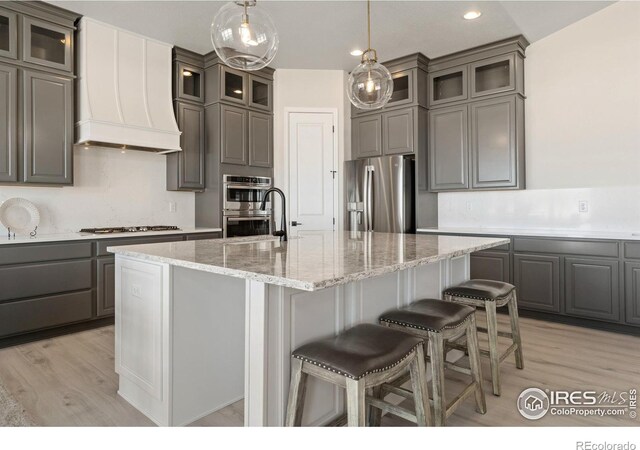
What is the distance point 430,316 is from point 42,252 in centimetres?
310

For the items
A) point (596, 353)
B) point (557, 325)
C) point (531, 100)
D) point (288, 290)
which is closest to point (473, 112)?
point (531, 100)

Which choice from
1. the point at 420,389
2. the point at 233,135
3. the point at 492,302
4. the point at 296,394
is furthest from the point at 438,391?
the point at 233,135

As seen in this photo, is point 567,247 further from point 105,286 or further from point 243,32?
point 105,286

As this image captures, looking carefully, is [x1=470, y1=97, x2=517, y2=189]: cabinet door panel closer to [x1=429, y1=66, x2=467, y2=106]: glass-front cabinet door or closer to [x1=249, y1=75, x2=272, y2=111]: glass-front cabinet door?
[x1=429, y1=66, x2=467, y2=106]: glass-front cabinet door

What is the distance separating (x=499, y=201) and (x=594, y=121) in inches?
46.1

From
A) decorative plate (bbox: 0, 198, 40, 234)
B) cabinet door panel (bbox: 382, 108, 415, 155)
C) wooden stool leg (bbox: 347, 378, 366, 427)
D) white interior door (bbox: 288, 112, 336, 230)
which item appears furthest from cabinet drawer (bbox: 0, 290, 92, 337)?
cabinet door panel (bbox: 382, 108, 415, 155)

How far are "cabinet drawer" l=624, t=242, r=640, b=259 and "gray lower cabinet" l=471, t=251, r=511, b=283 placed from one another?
924 millimetres

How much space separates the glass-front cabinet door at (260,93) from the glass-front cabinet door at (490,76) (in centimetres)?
245

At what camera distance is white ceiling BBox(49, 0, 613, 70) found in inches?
135

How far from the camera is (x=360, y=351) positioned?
1.41 metres

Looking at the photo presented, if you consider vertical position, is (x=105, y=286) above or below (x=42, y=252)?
below

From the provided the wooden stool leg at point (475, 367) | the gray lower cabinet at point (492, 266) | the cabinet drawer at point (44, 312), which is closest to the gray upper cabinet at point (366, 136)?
the gray lower cabinet at point (492, 266)

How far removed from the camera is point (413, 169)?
15.4ft

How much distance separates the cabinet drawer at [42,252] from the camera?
3.01 meters
